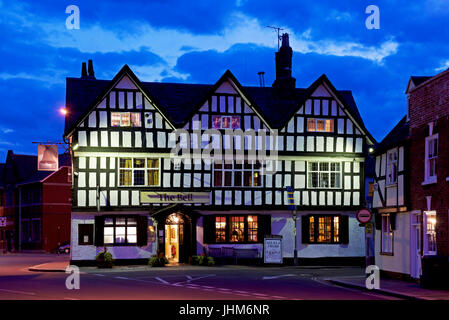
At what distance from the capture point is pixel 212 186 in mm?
37469

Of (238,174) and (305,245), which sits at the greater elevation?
(238,174)

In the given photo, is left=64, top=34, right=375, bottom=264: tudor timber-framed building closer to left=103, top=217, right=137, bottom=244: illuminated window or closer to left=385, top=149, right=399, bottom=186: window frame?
left=103, top=217, right=137, bottom=244: illuminated window

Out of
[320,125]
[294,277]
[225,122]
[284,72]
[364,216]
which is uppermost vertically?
[284,72]

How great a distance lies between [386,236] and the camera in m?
28.1

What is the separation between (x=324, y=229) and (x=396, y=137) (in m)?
12.0

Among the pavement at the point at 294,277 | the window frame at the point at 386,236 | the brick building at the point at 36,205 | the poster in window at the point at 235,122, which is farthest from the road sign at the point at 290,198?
the brick building at the point at 36,205

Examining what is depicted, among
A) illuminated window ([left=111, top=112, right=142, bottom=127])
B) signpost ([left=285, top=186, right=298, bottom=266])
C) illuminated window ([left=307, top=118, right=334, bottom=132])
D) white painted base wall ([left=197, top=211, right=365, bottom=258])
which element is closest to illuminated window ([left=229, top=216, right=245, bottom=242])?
white painted base wall ([left=197, top=211, right=365, bottom=258])

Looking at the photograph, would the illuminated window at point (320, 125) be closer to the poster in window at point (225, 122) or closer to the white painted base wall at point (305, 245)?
the poster in window at point (225, 122)

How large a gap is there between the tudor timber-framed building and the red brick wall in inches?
493

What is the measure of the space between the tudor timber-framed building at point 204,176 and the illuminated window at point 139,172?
Answer: 0.18 feet

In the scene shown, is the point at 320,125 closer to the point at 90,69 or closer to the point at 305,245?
the point at 305,245

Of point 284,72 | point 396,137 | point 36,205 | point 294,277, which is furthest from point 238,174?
point 36,205

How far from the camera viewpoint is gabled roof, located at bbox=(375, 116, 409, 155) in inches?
1051
